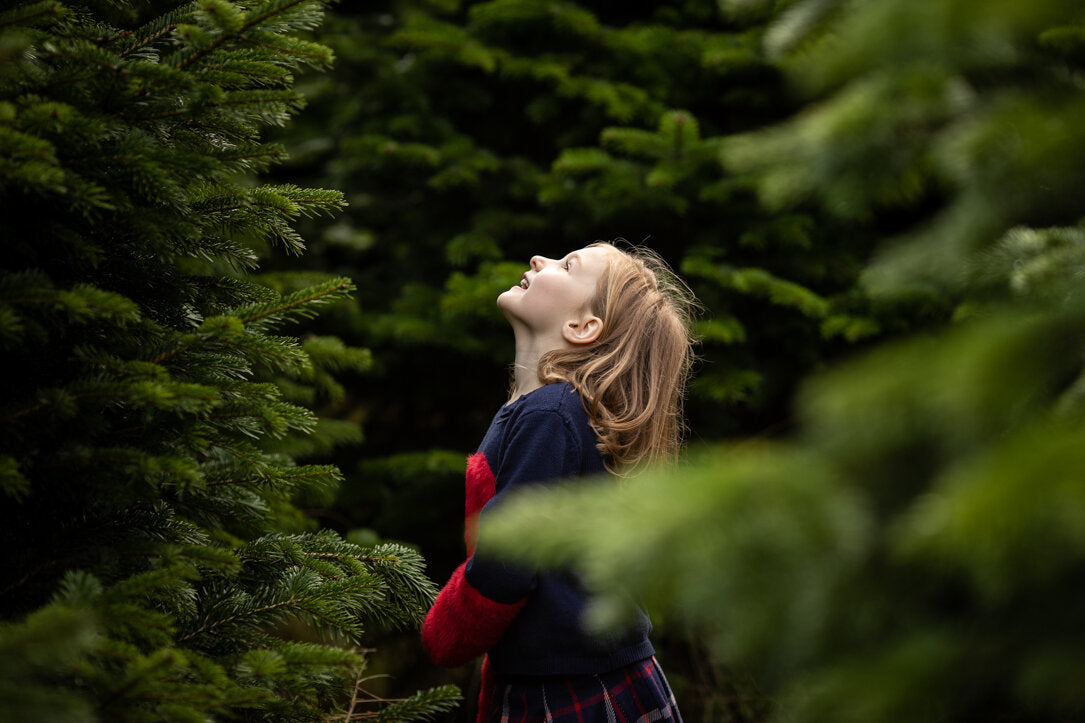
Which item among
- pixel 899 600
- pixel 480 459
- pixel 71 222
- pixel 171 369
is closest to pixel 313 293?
pixel 171 369

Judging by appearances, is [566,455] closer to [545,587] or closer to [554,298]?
[545,587]

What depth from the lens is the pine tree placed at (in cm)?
122

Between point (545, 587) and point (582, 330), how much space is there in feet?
2.52

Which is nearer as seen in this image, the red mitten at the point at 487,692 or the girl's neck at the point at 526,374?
the red mitten at the point at 487,692

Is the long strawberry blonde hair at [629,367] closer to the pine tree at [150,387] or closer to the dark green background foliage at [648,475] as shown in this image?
the dark green background foliage at [648,475]

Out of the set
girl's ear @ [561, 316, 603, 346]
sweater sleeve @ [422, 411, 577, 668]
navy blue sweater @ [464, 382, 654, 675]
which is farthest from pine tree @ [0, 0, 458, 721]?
girl's ear @ [561, 316, 603, 346]

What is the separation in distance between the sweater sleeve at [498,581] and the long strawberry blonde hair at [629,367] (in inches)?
6.8

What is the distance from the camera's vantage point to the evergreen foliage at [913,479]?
691mm

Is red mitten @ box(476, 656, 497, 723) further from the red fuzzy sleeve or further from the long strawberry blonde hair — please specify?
the long strawberry blonde hair

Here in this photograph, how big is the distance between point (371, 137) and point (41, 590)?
3.15 m

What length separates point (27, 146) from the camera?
3.99 feet

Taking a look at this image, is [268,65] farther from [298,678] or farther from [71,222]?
[298,678]

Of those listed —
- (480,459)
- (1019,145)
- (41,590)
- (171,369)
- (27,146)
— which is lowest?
(480,459)

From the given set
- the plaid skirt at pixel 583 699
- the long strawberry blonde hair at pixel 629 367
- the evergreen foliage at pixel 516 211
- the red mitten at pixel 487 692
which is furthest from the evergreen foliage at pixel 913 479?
the evergreen foliage at pixel 516 211
